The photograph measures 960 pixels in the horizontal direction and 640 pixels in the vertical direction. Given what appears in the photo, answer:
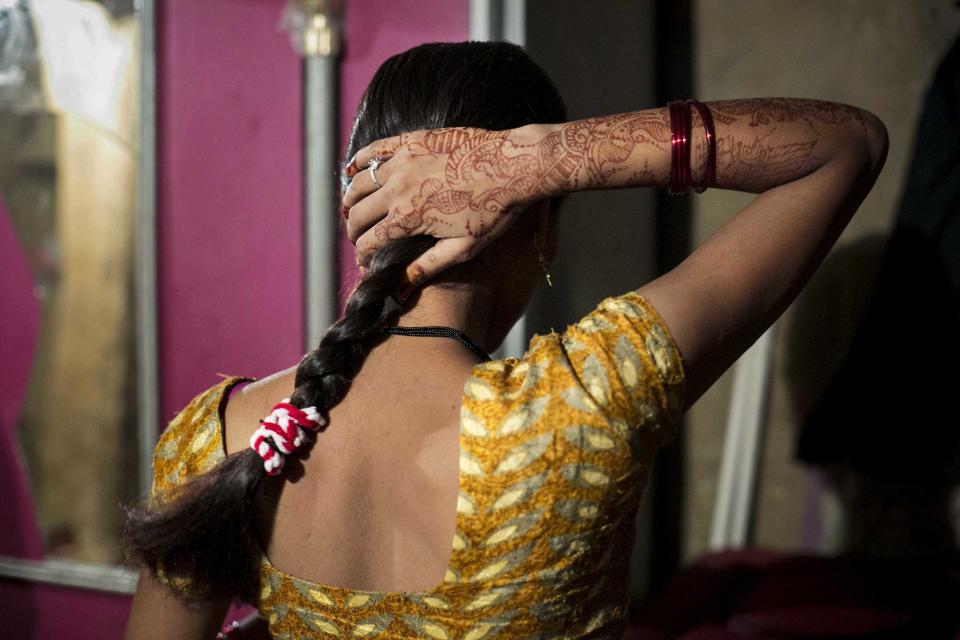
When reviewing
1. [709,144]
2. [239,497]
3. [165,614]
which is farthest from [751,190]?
[165,614]

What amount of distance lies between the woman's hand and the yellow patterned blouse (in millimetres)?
124

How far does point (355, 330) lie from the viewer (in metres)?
0.79

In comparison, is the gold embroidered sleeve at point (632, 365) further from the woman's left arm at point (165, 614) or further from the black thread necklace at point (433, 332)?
the woman's left arm at point (165, 614)

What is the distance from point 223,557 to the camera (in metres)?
0.79

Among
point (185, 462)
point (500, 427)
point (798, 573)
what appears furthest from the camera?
point (798, 573)

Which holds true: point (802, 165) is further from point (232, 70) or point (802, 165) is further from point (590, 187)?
point (232, 70)

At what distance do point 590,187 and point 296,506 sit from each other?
41cm

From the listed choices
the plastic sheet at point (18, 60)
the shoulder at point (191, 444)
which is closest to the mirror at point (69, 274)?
the plastic sheet at point (18, 60)

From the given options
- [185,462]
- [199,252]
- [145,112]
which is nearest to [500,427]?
[185,462]

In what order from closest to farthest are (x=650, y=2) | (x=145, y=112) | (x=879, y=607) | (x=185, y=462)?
1. (x=185, y=462)
2. (x=879, y=607)
3. (x=145, y=112)
4. (x=650, y=2)

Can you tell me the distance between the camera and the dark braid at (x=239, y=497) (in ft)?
2.51

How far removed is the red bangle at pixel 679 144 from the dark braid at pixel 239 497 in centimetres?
24

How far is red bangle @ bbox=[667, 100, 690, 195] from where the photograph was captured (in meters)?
0.73

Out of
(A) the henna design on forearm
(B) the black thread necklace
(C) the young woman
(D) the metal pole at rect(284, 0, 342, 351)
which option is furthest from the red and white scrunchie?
(D) the metal pole at rect(284, 0, 342, 351)
